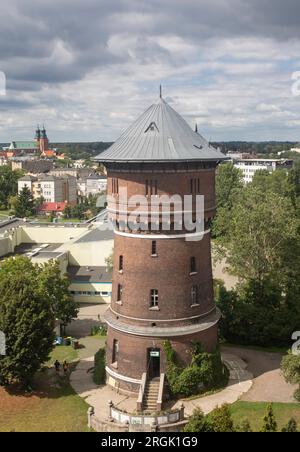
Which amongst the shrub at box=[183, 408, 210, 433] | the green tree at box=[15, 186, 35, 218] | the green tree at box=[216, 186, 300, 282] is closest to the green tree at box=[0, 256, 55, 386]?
the shrub at box=[183, 408, 210, 433]

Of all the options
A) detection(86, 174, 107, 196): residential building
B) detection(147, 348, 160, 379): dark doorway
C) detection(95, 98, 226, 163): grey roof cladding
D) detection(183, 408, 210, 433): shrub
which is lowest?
detection(147, 348, 160, 379): dark doorway

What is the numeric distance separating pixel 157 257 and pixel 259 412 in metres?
11.6

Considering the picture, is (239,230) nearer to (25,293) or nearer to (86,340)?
(86,340)

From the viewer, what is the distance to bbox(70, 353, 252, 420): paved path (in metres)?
31.9

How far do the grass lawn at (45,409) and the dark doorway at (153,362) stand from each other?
15.9 ft

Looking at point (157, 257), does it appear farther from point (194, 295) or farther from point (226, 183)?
point (226, 183)

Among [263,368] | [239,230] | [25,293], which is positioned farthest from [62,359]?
[239,230]

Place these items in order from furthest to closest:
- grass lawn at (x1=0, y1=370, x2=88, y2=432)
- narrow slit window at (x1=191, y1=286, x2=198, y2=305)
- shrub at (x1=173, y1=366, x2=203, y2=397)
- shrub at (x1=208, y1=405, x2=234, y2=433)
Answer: narrow slit window at (x1=191, y1=286, x2=198, y2=305), shrub at (x1=173, y1=366, x2=203, y2=397), grass lawn at (x1=0, y1=370, x2=88, y2=432), shrub at (x1=208, y1=405, x2=234, y2=433)

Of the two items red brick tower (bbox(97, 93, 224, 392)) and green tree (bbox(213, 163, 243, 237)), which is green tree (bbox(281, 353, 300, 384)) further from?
green tree (bbox(213, 163, 243, 237))

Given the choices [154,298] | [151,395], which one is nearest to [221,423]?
[151,395]

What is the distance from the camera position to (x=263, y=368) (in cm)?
3788

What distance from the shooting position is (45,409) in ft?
105

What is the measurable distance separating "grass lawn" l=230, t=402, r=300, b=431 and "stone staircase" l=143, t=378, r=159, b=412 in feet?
16.1
